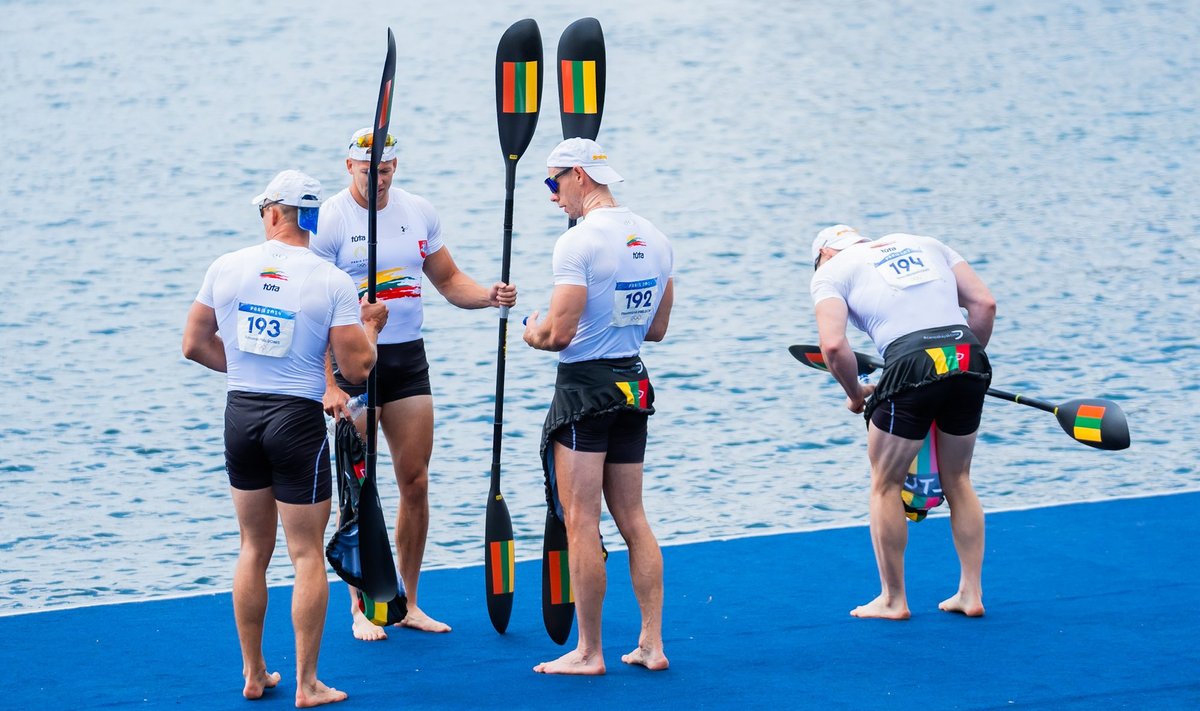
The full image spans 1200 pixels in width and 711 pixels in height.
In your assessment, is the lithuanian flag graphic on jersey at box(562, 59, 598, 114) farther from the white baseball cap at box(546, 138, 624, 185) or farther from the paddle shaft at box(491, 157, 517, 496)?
the white baseball cap at box(546, 138, 624, 185)

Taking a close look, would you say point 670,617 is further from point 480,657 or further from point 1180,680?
point 1180,680

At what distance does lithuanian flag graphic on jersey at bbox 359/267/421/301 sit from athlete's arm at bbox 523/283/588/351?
30.0 inches

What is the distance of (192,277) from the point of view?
12.1 m

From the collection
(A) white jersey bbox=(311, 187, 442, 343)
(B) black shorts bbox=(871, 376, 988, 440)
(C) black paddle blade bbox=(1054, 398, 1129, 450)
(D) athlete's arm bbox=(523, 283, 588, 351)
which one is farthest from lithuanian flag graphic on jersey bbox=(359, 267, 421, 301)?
(C) black paddle blade bbox=(1054, 398, 1129, 450)

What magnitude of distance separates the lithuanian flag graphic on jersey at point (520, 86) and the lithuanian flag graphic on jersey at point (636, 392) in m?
1.25

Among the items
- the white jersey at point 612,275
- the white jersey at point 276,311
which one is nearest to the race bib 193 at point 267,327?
the white jersey at point 276,311

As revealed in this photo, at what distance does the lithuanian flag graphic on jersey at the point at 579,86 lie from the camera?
5582mm

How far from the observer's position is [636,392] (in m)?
4.84

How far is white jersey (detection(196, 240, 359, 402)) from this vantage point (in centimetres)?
445

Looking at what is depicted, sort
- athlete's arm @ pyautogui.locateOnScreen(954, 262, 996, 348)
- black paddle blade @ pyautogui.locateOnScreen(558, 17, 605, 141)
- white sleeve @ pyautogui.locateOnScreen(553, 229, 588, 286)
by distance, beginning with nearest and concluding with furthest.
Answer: white sleeve @ pyautogui.locateOnScreen(553, 229, 588, 286), athlete's arm @ pyautogui.locateOnScreen(954, 262, 996, 348), black paddle blade @ pyautogui.locateOnScreen(558, 17, 605, 141)

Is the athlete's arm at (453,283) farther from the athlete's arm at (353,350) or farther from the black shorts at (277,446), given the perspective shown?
the black shorts at (277,446)

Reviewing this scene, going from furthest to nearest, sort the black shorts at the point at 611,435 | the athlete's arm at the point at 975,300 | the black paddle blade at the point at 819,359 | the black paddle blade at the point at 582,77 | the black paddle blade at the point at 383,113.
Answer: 1. the black paddle blade at the point at 819,359
2. the black paddle blade at the point at 582,77
3. the athlete's arm at the point at 975,300
4. the black paddle blade at the point at 383,113
5. the black shorts at the point at 611,435

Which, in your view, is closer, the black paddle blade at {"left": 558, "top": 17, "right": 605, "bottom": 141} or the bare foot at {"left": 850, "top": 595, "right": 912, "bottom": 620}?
the bare foot at {"left": 850, "top": 595, "right": 912, "bottom": 620}

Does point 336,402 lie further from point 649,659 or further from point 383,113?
point 649,659
